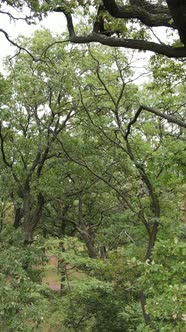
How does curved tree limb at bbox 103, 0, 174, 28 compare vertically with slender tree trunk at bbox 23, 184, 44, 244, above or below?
above

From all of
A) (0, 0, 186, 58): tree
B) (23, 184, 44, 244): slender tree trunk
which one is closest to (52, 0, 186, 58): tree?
(0, 0, 186, 58): tree

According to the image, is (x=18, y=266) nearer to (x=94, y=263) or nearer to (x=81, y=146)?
(x=94, y=263)

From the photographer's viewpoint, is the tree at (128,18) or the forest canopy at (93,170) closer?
the tree at (128,18)

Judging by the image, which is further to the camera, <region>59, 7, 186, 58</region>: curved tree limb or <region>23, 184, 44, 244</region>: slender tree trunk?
<region>23, 184, 44, 244</region>: slender tree trunk

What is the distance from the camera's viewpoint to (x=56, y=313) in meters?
11.4

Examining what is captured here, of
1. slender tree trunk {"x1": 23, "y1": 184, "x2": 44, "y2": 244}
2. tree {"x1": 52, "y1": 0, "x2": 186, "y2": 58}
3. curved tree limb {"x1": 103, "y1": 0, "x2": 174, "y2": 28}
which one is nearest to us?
tree {"x1": 52, "y1": 0, "x2": 186, "y2": 58}

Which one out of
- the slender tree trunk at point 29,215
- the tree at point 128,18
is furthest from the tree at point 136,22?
the slender tree trunk at point 29,215

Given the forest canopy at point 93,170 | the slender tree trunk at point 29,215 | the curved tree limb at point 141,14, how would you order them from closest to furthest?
1. the curved tree limb at point 141,14
2. the forest canopy at point 93,170
3. the slender tree trunk at point 29,215

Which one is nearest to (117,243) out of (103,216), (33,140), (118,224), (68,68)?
(118,224)

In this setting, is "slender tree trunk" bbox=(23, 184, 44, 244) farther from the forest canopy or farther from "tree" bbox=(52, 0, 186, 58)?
"tree" bbox=(52, 0, 186, 58)

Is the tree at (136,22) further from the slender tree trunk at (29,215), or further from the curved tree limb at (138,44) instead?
the slender tree trunk at (29,215)

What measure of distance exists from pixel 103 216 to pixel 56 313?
5.70 meters

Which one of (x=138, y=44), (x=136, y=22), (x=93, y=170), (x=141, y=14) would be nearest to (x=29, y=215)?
(x=93, y=170)

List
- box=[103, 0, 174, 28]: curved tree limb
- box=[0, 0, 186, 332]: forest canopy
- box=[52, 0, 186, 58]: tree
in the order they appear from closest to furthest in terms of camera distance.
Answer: box=[52, 0, 186, 58]: tree, box=[103, 0, 174, 28]: curved tree limb, box=[0, 0, 186, 332]: forest canopy
